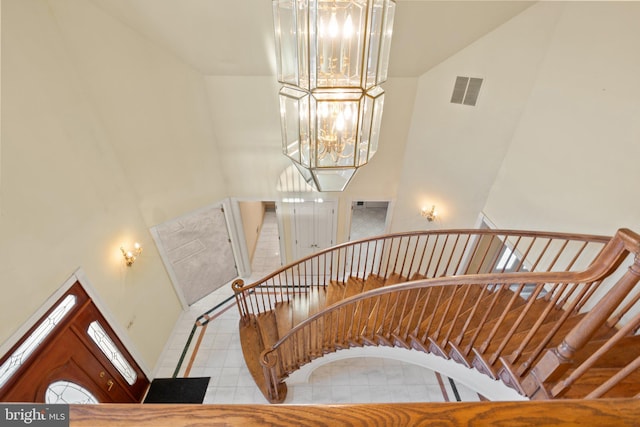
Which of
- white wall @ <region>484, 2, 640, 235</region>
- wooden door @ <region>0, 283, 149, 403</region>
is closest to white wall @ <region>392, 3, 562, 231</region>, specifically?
white wall @ <region>484, 2, 640, 235</region>

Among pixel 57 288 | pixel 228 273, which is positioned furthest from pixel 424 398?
pixel 57 288

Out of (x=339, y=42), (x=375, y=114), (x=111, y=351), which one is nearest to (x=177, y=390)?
(x=111, y=351)

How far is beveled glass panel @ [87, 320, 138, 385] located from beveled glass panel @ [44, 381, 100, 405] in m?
0.38

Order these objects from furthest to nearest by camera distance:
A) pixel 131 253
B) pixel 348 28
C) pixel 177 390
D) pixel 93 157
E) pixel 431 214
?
pixel 431 214
pixel 177 390
pixel 131 253
pixel 93 157
pixel 348 28

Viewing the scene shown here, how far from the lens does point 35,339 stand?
246cm

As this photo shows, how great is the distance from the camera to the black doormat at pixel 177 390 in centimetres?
387

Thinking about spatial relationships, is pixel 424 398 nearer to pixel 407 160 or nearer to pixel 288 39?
pixel 407 160

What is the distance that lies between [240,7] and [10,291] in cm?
334

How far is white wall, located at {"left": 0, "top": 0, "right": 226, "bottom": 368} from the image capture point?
7.59 ft

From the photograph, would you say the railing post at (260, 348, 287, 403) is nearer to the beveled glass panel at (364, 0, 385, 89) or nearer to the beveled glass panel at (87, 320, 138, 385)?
the beveled glass panel at (87, 320, 138, 385)

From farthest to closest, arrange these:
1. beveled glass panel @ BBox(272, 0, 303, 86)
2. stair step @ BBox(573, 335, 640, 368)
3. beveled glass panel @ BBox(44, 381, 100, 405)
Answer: beveled glass panel @ BBox(44, 381, 100, 405)
beveled glass panel @ BBox(272, 0, 303, 86)
stair step @ BBox(573, 335, 640, 368)

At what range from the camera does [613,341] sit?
3.93 feet

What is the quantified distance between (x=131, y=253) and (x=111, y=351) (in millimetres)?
1190

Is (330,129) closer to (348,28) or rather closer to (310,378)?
(348,28)
